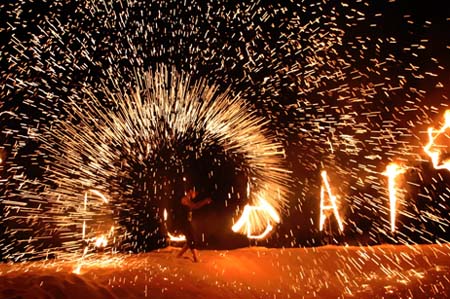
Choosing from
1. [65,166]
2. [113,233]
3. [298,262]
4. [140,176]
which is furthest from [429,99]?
[65,166]

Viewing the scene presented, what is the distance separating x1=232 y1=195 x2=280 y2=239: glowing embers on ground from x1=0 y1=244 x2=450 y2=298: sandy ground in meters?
1.25

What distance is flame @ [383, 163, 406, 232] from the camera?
11008 mm

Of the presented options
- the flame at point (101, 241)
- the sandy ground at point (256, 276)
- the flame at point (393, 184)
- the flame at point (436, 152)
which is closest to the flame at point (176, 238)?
the sandy ground at point (256, 276)

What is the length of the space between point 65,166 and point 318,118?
335 inches

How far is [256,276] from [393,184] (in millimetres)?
5858

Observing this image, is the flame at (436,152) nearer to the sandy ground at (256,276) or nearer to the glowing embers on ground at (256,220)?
the sandy ground at (256,276)

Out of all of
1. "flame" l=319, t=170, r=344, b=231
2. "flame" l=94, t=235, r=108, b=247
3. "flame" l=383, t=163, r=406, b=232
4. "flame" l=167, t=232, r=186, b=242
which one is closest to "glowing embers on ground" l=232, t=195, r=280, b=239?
"flame" l=319, t=170, r=344, b=231

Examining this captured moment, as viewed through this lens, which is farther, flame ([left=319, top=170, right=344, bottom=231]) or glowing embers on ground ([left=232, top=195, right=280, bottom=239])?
flame ([left=319, top=170, right=344, bottom=231])

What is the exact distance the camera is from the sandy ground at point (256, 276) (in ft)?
17.3

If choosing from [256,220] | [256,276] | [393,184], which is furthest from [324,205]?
[256,276]

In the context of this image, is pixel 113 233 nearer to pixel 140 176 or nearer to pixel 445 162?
pixel 140 176

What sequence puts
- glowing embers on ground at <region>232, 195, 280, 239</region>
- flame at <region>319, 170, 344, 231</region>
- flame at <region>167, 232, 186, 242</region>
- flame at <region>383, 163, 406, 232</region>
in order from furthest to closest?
flame at <region>383, 163, 406, 232</region> < flame at <region>319, 170, 344, 231</region> < glowing embers on ground at <region>232, 195, 280, 239</region> < flame at <region>167, 232, 186, 242</region>

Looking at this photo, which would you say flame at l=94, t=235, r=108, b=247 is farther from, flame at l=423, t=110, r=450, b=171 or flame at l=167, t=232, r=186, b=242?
flame at l=423, t=110, r=450, b=171

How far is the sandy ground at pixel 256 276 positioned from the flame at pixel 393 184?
183cm
